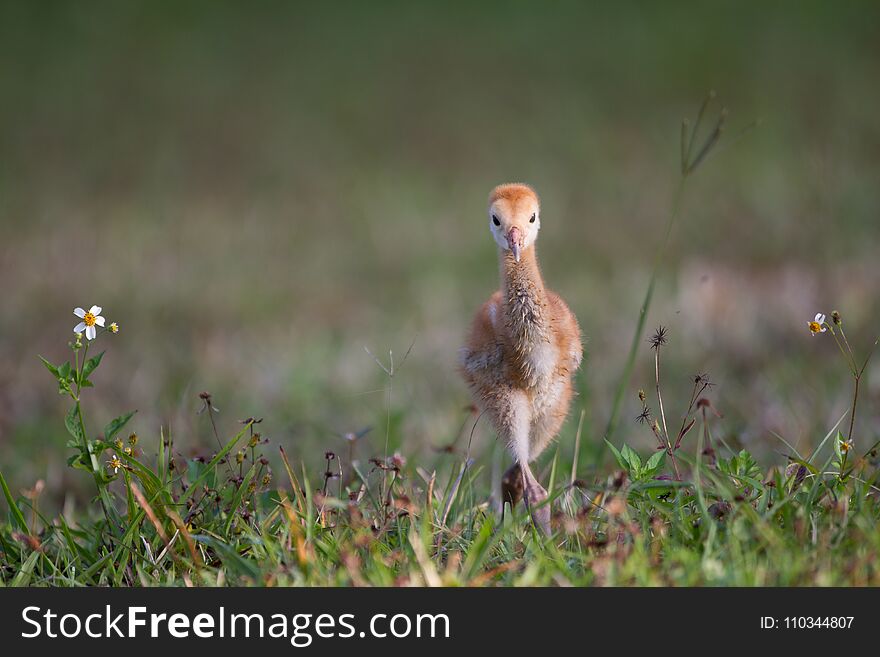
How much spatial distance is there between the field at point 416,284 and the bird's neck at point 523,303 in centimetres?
28

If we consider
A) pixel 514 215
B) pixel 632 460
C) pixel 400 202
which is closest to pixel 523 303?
pixel 514 215

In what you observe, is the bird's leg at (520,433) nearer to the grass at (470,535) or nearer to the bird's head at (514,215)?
the grass at (470,535)

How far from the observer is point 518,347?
2.81 meters

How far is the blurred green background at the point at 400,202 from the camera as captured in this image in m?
5.50

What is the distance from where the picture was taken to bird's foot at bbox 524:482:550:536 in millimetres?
2613

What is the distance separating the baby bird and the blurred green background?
1017 mm

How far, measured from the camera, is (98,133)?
A: 10.6 m

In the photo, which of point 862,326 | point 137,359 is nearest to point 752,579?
point 862,326

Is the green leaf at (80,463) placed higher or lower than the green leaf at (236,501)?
higher

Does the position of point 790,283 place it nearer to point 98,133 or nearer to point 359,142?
point 359,142

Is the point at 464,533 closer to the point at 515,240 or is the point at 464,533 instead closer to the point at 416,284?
the point at 515,240

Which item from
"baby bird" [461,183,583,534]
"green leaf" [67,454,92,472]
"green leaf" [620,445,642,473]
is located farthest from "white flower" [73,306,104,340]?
"green leaf" [620,445,642,473]

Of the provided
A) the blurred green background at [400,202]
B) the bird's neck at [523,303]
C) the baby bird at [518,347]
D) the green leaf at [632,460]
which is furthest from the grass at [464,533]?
the blurred green background at [400,202]

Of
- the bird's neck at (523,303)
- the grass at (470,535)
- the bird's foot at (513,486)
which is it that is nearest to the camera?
the grass at (470,535)
